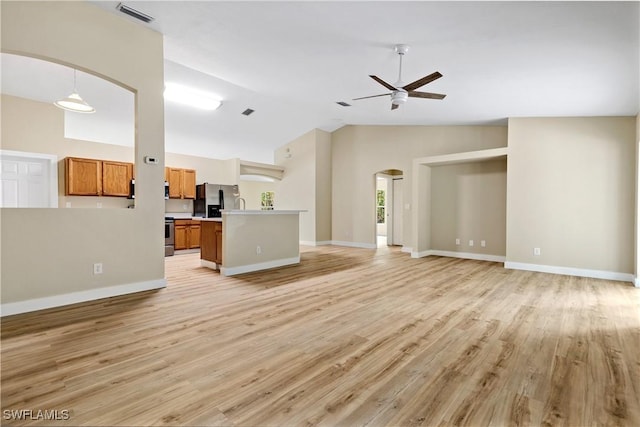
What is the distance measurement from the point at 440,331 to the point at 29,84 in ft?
23.3

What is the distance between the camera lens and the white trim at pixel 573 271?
15.8 ft

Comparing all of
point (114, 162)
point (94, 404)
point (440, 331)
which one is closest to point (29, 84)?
point (114, 162)

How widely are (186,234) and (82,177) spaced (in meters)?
2.40

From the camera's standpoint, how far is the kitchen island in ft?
16.2

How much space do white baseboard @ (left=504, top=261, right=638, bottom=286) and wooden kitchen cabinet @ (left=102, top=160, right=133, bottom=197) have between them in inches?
317

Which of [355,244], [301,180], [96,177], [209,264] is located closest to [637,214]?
[355,244]

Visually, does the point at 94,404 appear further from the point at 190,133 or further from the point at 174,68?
the point at 190,133

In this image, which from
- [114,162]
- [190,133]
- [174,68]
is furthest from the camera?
[190,133]

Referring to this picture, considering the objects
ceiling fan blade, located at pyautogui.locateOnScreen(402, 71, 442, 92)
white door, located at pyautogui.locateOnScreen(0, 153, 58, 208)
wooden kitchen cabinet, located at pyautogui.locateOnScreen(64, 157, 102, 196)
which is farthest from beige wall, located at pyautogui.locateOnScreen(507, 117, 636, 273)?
white door, located at pyautogui.locateOnScreen(0, 153, 58, 208)

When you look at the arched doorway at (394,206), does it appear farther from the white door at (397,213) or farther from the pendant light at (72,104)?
the pendant light at (72,104)

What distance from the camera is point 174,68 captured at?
502 centimetres

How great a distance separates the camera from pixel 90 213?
349 centimetres

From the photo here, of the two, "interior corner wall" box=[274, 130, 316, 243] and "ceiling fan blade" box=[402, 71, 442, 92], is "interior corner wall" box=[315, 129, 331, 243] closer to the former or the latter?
"interior corner wall" box=[274, 130, 316, 243]

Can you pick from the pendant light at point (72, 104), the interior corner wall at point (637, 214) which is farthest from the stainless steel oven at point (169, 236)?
the interior corner wall at point (637, 214)
